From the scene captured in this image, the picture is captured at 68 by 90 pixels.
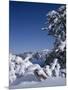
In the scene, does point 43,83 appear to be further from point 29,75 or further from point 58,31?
point 58,31

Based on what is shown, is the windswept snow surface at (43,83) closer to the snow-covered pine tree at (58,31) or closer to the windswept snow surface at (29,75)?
the windswept snow surface at (29,75)

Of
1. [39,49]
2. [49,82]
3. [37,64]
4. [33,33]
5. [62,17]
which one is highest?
[62,17]

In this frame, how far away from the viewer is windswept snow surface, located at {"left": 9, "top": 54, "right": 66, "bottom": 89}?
2.01 metres

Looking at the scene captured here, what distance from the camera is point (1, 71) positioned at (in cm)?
197

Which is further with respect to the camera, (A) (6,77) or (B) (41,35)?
(B) (41,35)

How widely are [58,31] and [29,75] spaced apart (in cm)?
47

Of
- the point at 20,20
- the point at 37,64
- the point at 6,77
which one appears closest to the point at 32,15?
the point at 20,20

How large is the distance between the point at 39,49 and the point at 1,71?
Answer: 1.27ft

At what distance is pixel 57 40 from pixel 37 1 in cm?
39

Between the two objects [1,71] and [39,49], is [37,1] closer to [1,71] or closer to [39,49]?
[39,49]

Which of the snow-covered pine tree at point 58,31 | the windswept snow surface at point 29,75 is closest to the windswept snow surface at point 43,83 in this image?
the windswept snow surface at point 29,75

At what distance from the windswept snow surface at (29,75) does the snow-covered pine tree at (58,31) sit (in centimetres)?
7

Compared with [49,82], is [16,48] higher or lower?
higher

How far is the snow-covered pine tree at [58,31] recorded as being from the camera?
2137 mm
